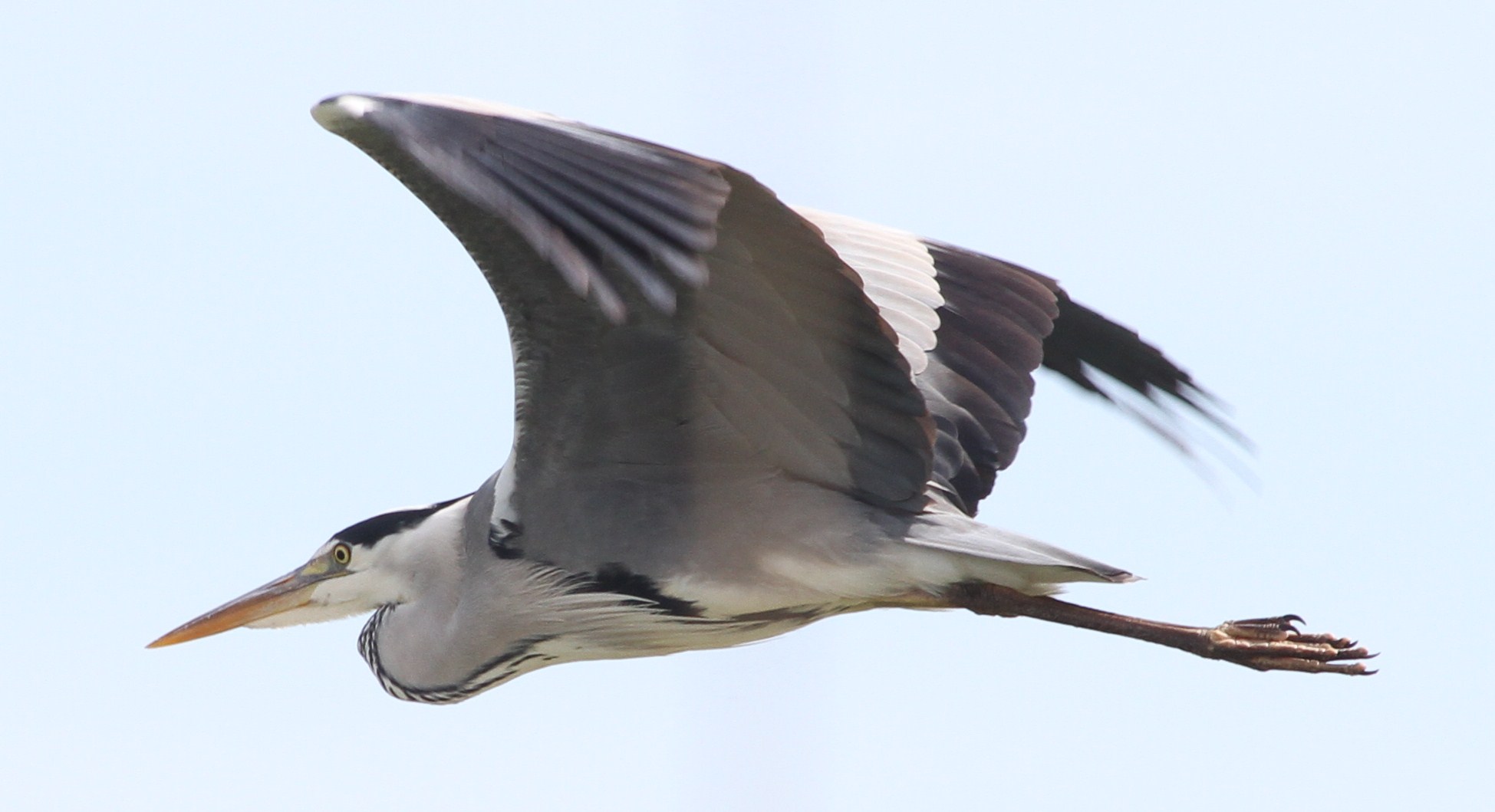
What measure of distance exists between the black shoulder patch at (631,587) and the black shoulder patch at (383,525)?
59 centimetres

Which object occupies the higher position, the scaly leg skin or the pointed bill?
the scaly leg skin

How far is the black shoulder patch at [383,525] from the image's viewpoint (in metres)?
4.93

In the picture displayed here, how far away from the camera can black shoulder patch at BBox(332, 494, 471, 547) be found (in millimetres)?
4926

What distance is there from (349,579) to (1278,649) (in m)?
2.43

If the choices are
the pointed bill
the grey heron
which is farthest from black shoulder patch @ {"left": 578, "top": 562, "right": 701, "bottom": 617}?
the pointed bill

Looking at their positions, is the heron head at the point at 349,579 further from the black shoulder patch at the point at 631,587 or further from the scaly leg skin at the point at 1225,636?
the scaly leg skin at the point at 1225,636

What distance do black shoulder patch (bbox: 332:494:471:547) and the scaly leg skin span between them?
1.42 meters

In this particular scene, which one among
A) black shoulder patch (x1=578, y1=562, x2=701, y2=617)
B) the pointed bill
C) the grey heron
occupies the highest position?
the grey heron

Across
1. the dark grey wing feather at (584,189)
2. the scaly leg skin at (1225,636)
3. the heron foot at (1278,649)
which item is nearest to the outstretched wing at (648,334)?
the dark grey wing feather at (584,189)

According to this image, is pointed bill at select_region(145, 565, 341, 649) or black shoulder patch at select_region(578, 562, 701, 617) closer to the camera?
black shoulder patch at select_region(578, 562, 701, 617)

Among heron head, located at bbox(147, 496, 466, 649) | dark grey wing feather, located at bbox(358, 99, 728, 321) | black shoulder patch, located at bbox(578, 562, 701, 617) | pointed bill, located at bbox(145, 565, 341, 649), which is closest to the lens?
dark grey wing feather, located at bbox(358, 99, 728, 321)

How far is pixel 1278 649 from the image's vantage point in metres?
4.46

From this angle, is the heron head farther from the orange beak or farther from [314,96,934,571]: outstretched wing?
[314,96,934,571]: outstretched wing

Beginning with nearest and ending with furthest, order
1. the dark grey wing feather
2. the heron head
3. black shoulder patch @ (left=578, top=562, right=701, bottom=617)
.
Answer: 1. the dark grey wing feather
2. black shoulder patch @ (left=578, top=562, right=701, bottom=617)
3. the heron head
